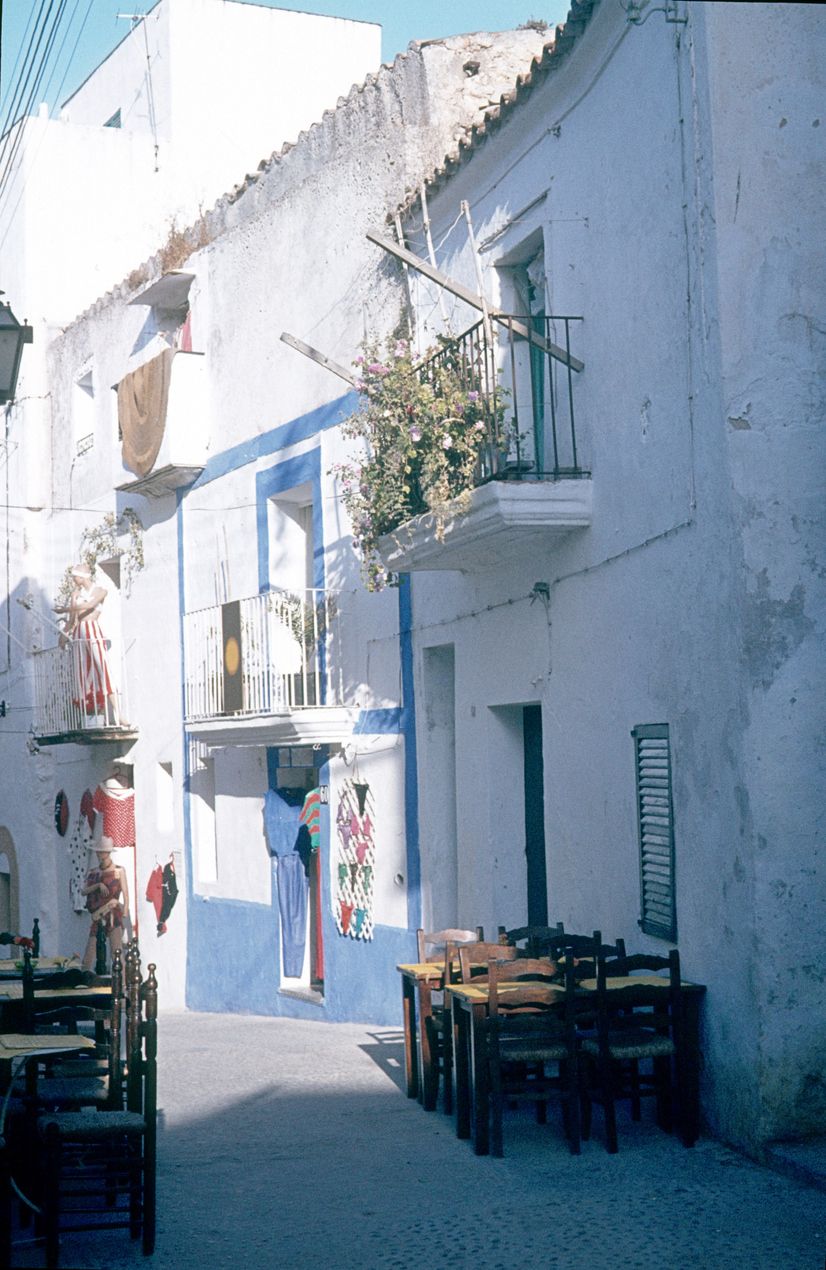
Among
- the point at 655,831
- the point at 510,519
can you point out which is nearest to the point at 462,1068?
the point at 655,831

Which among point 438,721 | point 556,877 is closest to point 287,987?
point 438,721

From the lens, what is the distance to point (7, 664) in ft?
72.4

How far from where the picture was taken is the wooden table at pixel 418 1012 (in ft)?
29.1

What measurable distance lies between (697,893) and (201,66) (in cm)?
1739

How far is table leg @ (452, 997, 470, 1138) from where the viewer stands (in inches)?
323

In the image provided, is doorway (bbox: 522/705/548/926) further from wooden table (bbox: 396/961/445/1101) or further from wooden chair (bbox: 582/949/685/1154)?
wooden chair (bbox: 582/949/685/1154)

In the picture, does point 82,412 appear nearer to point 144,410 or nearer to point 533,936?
point 144,410

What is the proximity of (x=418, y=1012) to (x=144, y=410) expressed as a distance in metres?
9.32

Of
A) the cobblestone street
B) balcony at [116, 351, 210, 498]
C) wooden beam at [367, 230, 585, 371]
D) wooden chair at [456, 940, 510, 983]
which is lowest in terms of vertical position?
the cobblestone street

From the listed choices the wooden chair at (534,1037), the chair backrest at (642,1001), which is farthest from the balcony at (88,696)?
the chair backrest at (642,1001)

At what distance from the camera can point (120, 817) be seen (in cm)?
1828

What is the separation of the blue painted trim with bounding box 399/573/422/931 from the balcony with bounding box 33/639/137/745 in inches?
233

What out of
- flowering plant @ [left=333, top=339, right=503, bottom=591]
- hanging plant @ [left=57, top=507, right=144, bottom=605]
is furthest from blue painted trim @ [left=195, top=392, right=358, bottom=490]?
flowering plant @ [left=333, top=339, right=503, bottom=591]

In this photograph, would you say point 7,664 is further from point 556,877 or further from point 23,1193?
point 23,1193
